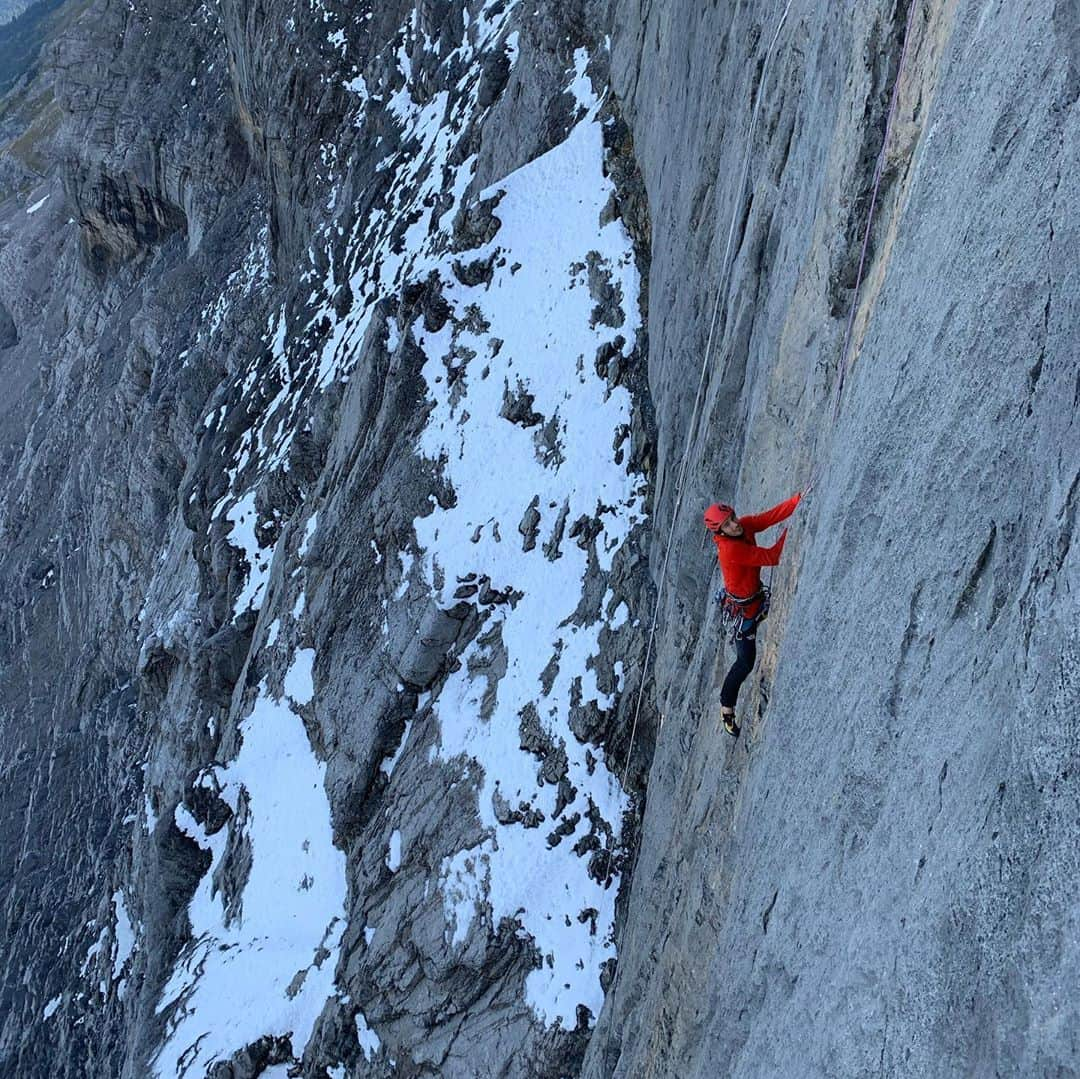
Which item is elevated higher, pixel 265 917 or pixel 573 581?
pixel 573 581

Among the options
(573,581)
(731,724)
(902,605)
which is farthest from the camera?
(573,581)

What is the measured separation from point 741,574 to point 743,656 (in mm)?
710

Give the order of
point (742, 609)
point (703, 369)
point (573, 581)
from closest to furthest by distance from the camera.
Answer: point (742, 609)
point (703, 369)
point (573, 581)

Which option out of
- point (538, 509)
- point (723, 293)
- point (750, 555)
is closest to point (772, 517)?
point (750, 555)

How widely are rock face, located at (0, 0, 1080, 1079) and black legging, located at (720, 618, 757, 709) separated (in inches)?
5.6

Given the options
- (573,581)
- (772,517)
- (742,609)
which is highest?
(573,581)

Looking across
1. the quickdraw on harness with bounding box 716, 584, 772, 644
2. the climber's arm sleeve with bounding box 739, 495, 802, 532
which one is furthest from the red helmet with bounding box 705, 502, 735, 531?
the quickdraw on harness with bounding box 716, 584, 772, 644

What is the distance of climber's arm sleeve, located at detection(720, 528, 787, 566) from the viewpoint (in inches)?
314

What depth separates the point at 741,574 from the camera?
26.7 ft

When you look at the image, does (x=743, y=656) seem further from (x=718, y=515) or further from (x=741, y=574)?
(x=718, y=515)

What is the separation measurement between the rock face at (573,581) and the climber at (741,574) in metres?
0.20

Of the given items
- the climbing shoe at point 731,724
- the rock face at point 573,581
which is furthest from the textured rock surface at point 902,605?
the climbing shoe at point 731,724

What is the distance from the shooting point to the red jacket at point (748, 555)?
7930 millimetres

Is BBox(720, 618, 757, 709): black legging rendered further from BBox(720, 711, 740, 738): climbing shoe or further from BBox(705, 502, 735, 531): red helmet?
BBox(705, 502, 735, 531): red helmet
